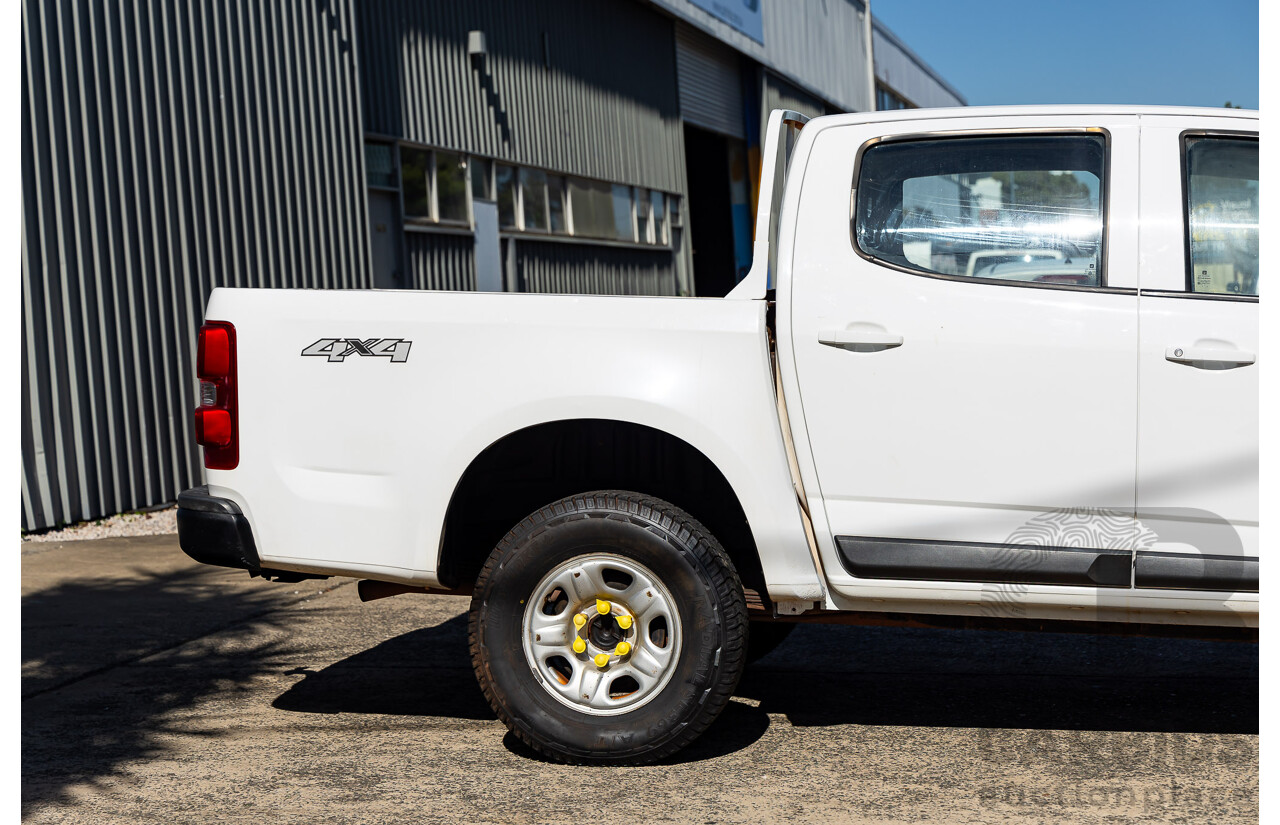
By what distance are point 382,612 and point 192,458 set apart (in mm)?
4448

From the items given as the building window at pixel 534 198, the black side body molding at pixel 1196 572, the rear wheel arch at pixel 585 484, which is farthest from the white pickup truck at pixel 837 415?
the building window at pixel 534 198

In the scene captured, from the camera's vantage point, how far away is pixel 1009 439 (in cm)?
384

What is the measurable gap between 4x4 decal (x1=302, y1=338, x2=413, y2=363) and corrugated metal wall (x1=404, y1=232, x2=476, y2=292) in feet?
33.9

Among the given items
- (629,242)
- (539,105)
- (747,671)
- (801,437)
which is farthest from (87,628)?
(629,242)

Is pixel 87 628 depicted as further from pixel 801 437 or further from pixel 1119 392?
pixel 1119 392

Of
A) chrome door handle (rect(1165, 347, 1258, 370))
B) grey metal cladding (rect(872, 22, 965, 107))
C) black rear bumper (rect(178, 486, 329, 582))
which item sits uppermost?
grey metal cladding (rect(872, 22, 965, 107))

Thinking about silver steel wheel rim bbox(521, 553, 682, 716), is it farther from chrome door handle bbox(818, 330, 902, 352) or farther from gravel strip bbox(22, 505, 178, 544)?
gravel strip bbox(22, 505, 178, 544)

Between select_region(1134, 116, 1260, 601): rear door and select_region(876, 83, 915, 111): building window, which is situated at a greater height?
select_region(876, 83, 915, 111): building window

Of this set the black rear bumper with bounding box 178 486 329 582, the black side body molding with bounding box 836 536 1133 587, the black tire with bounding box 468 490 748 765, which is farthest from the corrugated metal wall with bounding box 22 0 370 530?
the black side body molding with bounding box 836 536 1133 587

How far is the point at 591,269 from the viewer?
20219mm

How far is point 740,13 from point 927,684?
74.0 feet

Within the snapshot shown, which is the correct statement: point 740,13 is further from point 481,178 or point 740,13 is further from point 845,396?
point 845,396

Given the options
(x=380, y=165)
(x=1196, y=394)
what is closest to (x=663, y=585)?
(x=1196, y=394)

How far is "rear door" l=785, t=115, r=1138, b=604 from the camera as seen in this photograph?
3.79m
